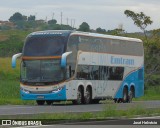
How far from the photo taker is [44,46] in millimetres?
38344

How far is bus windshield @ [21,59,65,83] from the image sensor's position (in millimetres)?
38219

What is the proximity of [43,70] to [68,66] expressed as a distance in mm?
1322

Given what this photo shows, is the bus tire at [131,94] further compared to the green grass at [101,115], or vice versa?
the bus tire at [131,94]

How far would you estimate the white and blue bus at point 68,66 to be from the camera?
1506 inches

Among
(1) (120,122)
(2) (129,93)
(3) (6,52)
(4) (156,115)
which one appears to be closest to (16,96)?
(2) (129,93)

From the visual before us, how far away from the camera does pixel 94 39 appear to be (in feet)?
136

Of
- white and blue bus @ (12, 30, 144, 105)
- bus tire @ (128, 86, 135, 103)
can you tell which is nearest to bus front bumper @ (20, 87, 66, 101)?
white and blue bus @ (12, 30, 144, 105)

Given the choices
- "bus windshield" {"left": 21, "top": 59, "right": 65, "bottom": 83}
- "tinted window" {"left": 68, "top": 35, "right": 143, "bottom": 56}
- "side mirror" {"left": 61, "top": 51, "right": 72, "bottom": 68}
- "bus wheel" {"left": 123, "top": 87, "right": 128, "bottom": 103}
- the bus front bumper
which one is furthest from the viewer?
"bus wheel" {"left": 123, "top": 87, "right": 128, "bottom": 103}

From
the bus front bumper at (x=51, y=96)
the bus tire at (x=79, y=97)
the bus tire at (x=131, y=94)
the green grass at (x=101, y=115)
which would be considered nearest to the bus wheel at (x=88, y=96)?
the bus tire at (x=79, y=97)

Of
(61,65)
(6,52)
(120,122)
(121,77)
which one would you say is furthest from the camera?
(6,52)

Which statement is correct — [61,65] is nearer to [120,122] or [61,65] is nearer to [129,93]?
[129,93]

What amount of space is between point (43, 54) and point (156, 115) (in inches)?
459

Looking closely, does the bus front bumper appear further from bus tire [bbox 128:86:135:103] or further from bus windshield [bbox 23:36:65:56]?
bus tire [bbox 128:86:135:103]

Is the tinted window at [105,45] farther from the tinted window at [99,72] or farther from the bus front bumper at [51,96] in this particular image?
the bus front bumper at [51,96]
